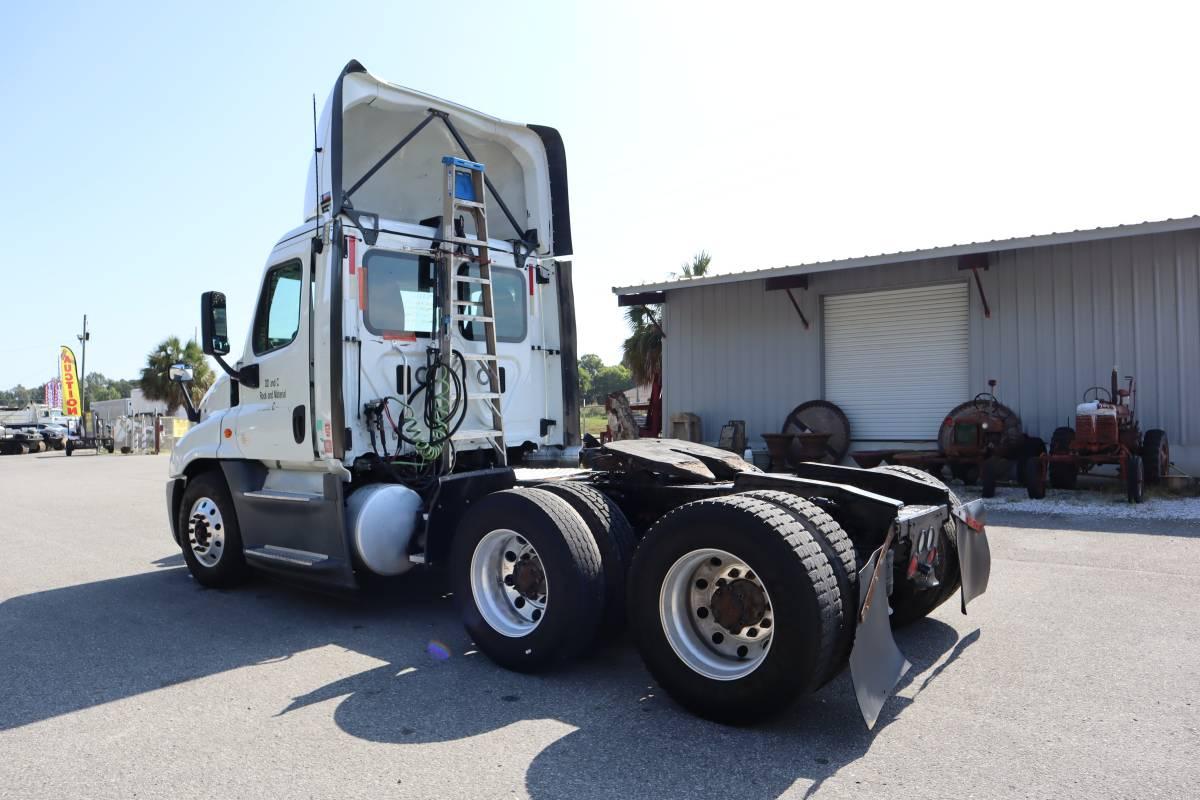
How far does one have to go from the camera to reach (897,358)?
14.6 metres

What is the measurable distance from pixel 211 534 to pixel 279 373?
5.24 feet

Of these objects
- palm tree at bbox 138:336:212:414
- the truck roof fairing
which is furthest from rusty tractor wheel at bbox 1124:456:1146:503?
palm tree at bbox 138:336:212:414

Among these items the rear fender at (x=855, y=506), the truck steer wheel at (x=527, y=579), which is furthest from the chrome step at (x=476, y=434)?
the rear fender at (x=855, y=506)

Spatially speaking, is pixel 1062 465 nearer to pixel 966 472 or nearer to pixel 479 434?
pixel 966 472

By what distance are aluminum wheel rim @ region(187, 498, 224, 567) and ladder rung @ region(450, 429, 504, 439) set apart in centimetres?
220

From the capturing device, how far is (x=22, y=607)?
20.9 feet

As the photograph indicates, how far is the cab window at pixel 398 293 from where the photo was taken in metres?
5.99

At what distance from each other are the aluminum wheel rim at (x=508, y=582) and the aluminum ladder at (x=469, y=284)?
1350mm

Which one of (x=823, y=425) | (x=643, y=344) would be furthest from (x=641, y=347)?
(x=823, y=425)

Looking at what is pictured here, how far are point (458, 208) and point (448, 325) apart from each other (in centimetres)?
97

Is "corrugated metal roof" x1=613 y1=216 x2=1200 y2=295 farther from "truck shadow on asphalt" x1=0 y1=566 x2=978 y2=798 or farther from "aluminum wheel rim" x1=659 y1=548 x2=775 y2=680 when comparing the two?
"aluminum wheel rim" x1=659 y1=548 x2=775 y2=680

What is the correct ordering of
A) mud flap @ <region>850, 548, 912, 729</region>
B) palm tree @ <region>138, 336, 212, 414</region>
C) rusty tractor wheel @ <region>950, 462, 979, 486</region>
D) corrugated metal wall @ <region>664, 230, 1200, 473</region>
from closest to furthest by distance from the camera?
mud flap @ <region>850, 548, 912, 729</region>
corrugated metal wall @ <region>664, 230, 1200, 473</region>
rusty tractor wheel @ <region>950, 462, 979, 486</region>
palm tree @ <region>138, 336, 212, 414</region>

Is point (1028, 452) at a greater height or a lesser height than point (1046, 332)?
lesser

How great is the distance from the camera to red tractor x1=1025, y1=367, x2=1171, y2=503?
35.6 feet
